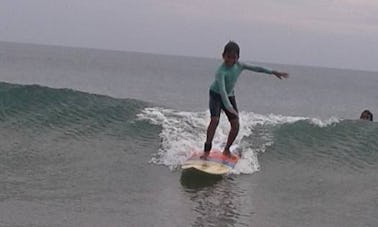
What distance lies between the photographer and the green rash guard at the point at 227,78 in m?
10.5

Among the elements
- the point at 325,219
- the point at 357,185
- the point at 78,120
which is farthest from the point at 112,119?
the point at 325,219

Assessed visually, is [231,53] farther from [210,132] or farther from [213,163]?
[213,163]

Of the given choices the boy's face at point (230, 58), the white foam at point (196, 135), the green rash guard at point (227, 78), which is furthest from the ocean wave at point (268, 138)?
the boy's face at point (230, 58)

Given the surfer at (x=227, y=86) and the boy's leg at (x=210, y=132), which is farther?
the boy's leg at (x=210, y=132)

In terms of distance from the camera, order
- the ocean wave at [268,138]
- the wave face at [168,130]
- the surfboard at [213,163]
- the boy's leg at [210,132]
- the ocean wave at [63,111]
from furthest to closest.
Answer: the ocean wave at [63,111] → the wave face at [168,130] → the ocean wave at [268,138] → the boy's leg at [210,132] → the surfboard at [213,163]

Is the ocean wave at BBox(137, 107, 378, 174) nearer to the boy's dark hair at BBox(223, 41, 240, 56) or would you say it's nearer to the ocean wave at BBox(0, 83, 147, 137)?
the ocean wave at BBox(0, 83, 147, 137)

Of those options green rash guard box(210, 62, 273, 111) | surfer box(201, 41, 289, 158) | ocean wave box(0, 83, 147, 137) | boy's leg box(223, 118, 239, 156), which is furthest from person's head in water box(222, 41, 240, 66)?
ocean wave box(0, 83, 147, 137)

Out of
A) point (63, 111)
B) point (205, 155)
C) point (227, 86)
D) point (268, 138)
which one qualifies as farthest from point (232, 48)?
point (63, 111)

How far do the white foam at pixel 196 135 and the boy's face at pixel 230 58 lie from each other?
162 cm

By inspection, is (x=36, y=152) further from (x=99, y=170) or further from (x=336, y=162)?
(x=336, y=162)

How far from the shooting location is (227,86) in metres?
10.8

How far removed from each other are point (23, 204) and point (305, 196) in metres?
3.77

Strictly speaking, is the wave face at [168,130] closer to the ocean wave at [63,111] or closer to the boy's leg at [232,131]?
the ocean wave at [63,111]

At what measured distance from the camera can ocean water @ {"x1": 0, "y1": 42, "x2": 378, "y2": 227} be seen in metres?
8.16
